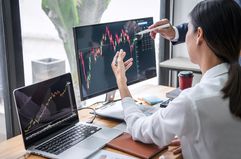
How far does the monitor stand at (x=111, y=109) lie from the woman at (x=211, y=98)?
17.7 inches

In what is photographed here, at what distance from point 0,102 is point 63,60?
50 cm

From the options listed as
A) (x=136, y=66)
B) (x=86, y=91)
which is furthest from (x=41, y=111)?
(x=136, y=66)

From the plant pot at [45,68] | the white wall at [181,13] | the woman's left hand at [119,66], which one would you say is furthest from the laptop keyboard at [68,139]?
the white wall at [181,13]

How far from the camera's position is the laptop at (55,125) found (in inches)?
50.8

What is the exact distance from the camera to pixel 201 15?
116 cm

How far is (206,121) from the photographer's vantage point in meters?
1.08

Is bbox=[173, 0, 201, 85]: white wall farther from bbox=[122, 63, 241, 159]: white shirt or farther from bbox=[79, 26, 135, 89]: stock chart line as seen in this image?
bbox=[122, 63, 241, 159]: white shirt

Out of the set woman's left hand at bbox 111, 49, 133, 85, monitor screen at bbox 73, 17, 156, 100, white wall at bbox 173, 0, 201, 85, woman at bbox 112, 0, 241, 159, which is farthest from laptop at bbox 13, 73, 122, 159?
white wall at bbox 173, 0, 201, 85

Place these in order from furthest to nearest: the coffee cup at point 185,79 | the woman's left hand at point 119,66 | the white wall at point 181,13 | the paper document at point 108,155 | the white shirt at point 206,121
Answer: the white wall at point 181,13, the coffee cup at point 185,79, the woman's left hand at point 119,66, the paper document at point 108,155, the white shirt at point 206,121

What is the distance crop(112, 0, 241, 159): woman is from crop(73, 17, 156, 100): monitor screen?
1.55 feet

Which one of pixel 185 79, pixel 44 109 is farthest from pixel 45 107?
pixel 185 79

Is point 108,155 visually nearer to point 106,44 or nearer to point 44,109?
point 44,109

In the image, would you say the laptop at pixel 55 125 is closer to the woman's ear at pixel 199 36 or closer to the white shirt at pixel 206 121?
the white shirt at pixel 206 121

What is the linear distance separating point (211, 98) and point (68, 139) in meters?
0.63
